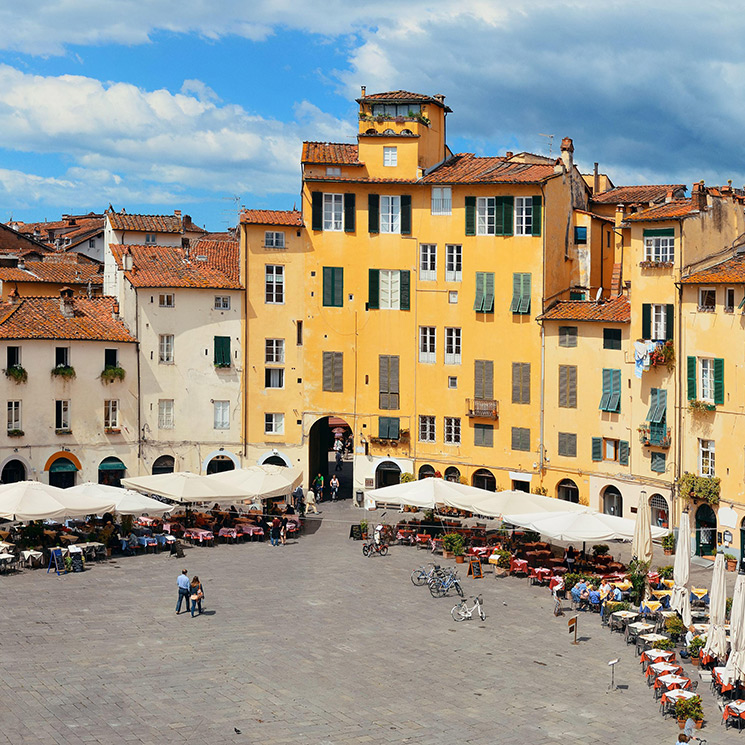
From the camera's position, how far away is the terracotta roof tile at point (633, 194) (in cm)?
6531

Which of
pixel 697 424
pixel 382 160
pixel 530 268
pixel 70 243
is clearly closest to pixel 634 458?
pixel 697 424

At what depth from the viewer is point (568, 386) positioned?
57875 millimetres

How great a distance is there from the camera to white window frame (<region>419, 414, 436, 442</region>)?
6215cm

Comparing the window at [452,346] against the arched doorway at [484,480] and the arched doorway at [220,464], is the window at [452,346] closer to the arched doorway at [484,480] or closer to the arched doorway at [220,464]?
the arched doorway at [484,480]

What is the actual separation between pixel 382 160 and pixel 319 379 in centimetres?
1165

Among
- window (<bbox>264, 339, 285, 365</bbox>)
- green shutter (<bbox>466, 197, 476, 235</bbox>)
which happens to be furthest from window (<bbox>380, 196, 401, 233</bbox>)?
window (<bbox>264, 339, 285, 365</bbox>)

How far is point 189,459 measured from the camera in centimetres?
6347

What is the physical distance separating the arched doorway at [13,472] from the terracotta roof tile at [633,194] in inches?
1314

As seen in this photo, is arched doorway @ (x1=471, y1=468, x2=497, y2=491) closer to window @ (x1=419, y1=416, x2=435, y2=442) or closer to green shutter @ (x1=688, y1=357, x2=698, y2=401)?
window @ (x1=419, y1=416, x2=435, y2=442)

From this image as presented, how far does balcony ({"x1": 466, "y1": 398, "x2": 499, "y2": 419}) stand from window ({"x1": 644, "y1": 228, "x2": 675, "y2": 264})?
36.5 feet

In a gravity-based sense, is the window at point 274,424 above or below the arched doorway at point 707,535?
above

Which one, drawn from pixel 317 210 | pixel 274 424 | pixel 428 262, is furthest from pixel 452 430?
pixel 317 210

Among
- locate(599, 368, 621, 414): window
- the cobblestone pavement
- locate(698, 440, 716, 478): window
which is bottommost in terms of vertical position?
the cobblestone pavement

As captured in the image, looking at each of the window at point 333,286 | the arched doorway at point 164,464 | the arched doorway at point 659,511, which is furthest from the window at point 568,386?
the arched doorway at point 164,464
